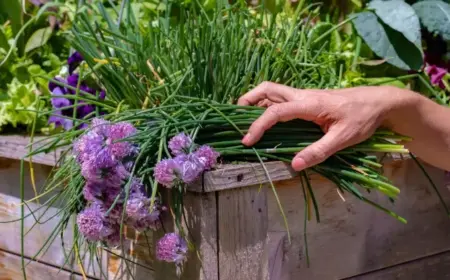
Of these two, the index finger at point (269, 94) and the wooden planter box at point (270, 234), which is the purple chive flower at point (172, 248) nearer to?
the wooden planter box at point (270, 234)

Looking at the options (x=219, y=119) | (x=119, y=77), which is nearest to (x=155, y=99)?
(x=119, y=77)

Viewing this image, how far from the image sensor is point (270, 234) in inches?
44.7

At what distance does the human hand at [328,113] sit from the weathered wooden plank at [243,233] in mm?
90

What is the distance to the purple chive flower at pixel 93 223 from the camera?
3.20 feet

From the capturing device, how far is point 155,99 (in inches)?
46.6

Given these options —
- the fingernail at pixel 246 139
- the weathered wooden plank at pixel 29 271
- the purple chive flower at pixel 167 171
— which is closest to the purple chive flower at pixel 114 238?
the purple chive flower at pixel 167 171

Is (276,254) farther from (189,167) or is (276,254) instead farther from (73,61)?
(73,61)

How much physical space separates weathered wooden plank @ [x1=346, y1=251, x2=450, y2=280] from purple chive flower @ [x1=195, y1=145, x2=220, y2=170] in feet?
1.67

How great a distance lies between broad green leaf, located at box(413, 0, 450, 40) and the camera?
1.63m

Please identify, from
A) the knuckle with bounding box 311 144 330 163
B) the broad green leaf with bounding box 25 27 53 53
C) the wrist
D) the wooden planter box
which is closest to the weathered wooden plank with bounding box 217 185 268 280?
the wooden planter box

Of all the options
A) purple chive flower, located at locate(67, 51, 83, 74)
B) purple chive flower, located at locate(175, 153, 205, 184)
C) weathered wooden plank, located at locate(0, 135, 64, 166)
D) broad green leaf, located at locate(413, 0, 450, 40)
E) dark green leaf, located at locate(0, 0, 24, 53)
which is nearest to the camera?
purple chive flower, located at locate(175, 153, 205, 184)

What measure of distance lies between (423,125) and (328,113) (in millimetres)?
249

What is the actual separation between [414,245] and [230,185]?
63 centimetres

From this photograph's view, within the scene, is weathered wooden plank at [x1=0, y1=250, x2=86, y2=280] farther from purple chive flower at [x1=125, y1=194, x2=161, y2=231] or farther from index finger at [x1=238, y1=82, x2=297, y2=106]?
index finger at [x1=238, y1=82, x2=297, y2=106]
